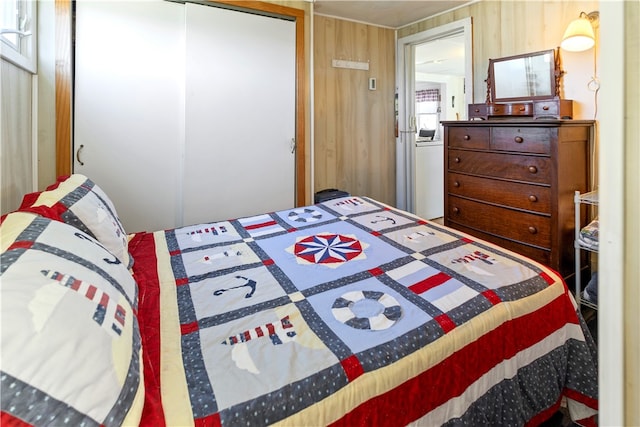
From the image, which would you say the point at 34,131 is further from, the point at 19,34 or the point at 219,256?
the point at 219,256

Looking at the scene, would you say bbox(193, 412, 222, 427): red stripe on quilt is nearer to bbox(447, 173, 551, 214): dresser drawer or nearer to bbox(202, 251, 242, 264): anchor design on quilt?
bbox(202, 251, 242, 264): anchor design on quilt

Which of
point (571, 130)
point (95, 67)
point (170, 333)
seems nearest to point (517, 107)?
point (571, 130)

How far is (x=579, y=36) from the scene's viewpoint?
2.34 metres

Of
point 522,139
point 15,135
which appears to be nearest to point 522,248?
point 522,139

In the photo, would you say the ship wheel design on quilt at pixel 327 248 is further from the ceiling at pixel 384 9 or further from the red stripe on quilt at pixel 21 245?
the ceiling at pixel 384 9

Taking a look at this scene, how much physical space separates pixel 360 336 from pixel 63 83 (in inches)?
95.9

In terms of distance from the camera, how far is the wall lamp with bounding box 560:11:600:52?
2.34 m

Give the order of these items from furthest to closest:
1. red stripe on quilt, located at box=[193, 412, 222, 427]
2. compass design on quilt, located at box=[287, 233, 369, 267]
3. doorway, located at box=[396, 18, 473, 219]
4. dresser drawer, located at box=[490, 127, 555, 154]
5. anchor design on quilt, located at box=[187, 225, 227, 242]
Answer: doorway, located at box=[396, 18, 473, 219]
dresser drawer, located at box=[490, 127, 555, 154]
anchor design on quilt, located at box=[187, 225, 227, 242]
compass design on quilt, located at box=[287, 233, 369, 267]
red stripe on quilt, located at box=[193, 412, 222, 427]

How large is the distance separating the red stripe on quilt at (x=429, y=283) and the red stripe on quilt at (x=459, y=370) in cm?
24

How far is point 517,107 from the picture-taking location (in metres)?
2.75

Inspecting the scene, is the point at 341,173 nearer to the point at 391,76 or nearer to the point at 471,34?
the point at 391,76

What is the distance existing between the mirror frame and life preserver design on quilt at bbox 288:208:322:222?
1.83m

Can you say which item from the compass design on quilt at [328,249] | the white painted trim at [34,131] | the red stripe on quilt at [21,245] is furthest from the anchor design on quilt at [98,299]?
the white painted trim at [34,131]

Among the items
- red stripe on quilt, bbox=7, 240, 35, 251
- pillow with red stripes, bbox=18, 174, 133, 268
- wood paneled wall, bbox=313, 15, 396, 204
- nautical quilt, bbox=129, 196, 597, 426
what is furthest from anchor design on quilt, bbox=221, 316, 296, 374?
wood paneled wall, bbox=313, 15, 396, 204
